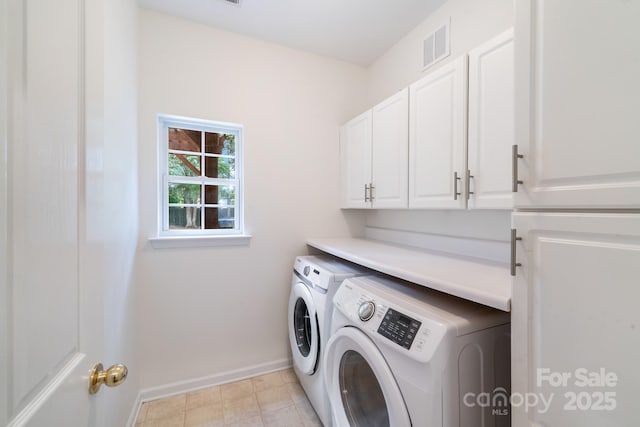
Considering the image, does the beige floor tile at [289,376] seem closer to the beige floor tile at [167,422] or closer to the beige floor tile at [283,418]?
the beige floor tile at [283,418]

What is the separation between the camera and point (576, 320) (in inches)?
24.7

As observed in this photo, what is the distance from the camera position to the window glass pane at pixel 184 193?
2.00 m

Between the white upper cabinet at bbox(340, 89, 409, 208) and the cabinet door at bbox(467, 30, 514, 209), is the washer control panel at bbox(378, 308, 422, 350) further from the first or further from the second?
the white upper cabinet at bbox(340, 89, 409, 208)

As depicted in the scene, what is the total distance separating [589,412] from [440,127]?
126cm

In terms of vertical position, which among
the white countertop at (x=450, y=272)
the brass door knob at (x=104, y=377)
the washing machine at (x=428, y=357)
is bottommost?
the washing machine at (x=428, y=357)

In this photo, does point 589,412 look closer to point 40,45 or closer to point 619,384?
point 619,384

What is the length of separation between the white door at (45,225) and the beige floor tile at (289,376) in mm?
1672

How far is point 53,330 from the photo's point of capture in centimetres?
45

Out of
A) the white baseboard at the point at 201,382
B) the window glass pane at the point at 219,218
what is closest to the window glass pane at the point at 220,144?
the window glass pane at the point at 219,218

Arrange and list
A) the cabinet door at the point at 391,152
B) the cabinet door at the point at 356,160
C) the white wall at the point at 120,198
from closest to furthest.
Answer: the white wall at the point at 120,198
the cabinet door at the point at 391,152
the cabinet door at the point at 356,160

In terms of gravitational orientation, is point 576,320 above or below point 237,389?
above

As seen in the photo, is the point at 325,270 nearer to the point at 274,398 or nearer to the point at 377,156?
the point at 377,156

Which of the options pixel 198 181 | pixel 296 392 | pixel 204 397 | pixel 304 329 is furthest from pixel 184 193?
pixel 296 392

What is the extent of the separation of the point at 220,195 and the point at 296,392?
1.66 m
